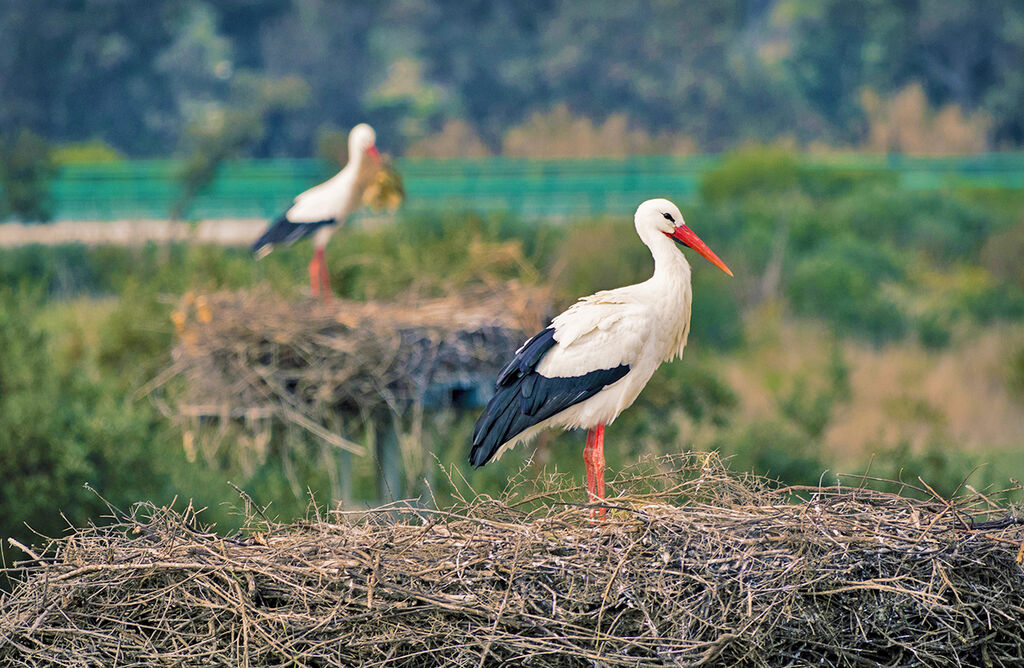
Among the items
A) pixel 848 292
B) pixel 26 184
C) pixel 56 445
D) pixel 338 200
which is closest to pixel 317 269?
pixel 338 200

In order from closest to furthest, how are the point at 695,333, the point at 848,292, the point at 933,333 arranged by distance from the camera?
the point at 695,333 < the point at 933,333 < the point at 848,292

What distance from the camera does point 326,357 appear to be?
7840 millimetres

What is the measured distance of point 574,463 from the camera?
38.7 feet

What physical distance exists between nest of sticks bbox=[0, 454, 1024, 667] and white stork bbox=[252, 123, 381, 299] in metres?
4.53

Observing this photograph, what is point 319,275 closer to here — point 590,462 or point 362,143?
point 362,143

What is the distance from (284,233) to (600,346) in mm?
4333

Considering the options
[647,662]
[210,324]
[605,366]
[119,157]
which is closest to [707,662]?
[647,662]

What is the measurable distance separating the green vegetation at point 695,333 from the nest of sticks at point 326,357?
27.0 inches

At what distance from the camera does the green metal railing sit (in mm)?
29609

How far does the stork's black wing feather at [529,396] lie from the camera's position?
5.05 m

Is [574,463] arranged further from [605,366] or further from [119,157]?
[119,157]

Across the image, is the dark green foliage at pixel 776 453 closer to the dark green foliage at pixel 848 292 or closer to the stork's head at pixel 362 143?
the stork's head at pixel 362 143

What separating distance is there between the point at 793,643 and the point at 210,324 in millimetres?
4641

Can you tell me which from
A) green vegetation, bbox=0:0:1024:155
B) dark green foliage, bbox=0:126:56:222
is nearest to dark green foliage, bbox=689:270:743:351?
dark green foliage, bbox=0:126:56:222
